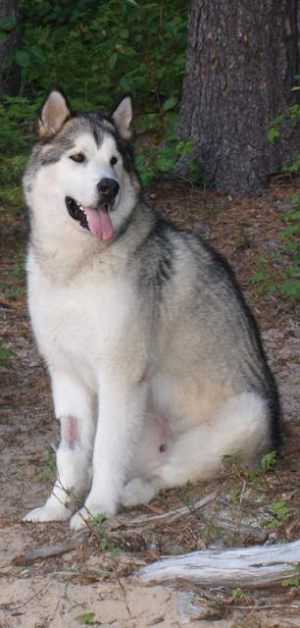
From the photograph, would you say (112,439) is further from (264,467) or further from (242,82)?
(242,82)

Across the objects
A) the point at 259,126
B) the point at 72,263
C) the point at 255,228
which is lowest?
the point at 255,228

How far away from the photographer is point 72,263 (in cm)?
527

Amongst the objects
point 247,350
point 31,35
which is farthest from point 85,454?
point 31,35

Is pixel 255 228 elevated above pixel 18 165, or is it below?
below

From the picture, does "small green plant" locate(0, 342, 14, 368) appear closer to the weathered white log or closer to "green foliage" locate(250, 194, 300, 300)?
"green foliage" locate(250, 194, 300, 300)

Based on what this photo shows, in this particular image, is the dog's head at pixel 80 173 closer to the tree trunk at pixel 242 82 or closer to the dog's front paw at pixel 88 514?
the dog's front paw at pixel 88 514

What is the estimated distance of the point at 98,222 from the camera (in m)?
5.17

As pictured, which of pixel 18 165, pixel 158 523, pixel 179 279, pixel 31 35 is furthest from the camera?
pixel 31 35

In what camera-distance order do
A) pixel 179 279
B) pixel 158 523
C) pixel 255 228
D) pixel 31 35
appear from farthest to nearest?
1. pixel 31 35
2. pixel 255 228
3. pixel 179 279
4. pixel 158 523

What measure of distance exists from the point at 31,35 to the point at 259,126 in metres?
3.86

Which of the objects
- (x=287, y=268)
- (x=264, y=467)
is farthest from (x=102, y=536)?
(x=287, y=268)

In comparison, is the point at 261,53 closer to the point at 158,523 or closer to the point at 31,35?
the point at 31,35

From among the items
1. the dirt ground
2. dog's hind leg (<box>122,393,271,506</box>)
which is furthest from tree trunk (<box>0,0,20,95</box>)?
dog's hind leg (<box>122,393,271,506</box>)

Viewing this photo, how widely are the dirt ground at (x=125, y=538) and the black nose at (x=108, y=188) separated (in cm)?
135
